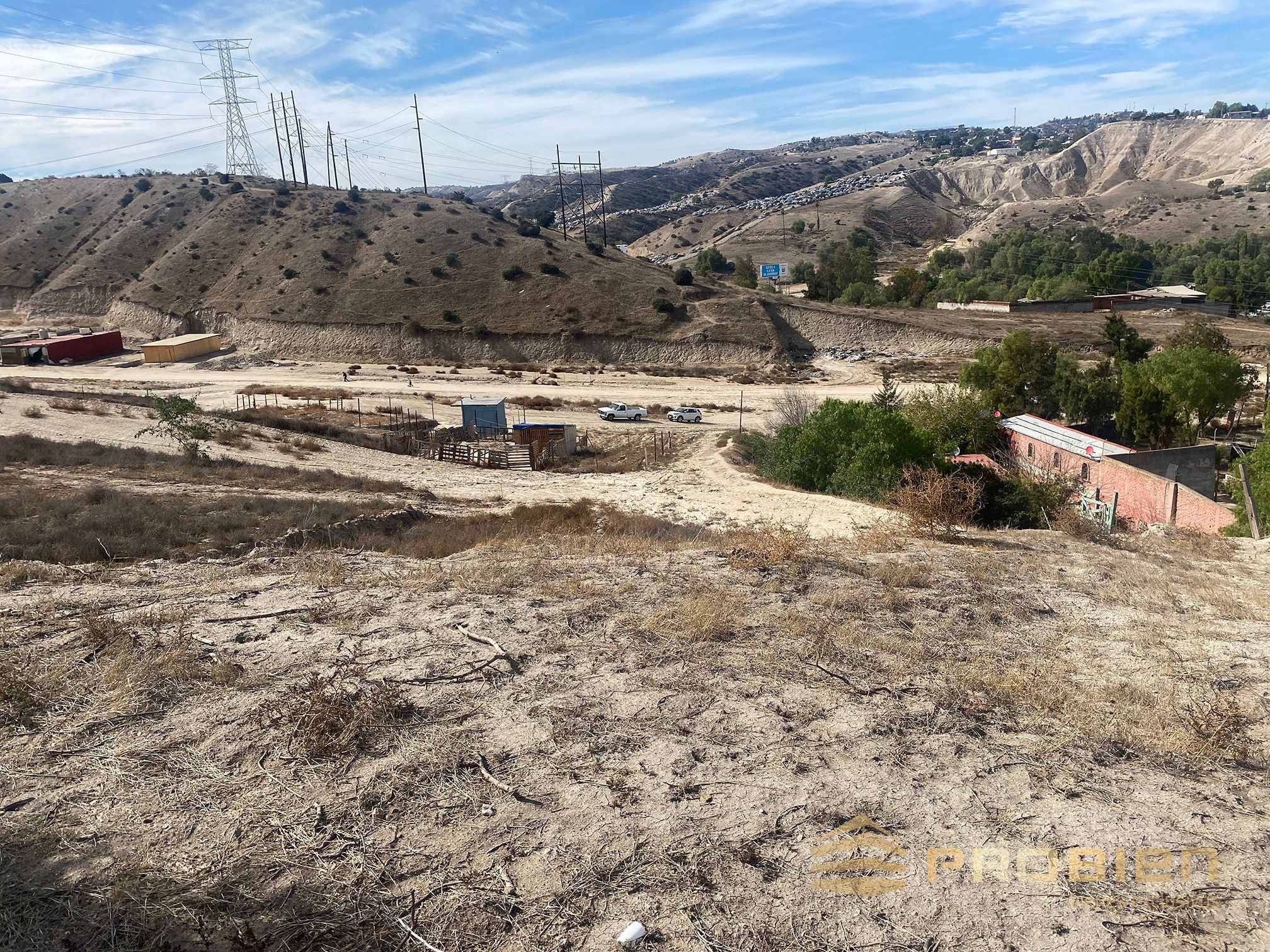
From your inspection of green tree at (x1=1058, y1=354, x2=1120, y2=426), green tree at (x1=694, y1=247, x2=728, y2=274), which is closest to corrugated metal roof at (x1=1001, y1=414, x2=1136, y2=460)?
green tree at (x1=1058, y1=354, x2=1120, y2=426)

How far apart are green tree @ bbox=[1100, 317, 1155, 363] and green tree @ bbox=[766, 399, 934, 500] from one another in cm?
2794

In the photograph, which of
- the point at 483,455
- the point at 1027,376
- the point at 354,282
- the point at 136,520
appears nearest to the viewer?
the point at 136,520

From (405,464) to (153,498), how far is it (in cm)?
1522

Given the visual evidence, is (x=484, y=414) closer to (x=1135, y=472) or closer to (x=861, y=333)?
(x=1135, y=472)

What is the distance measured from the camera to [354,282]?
291ft

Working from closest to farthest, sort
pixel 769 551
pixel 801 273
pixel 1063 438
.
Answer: pixel 769 551 → pixel 1063 438 → pixel 801 273

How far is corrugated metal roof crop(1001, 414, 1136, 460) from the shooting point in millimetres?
27844

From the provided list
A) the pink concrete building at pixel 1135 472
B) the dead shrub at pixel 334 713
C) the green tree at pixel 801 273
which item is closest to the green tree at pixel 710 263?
the green tree at pixel 801 273

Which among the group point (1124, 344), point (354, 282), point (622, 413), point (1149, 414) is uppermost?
point (354, 282)

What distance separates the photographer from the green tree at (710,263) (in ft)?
383

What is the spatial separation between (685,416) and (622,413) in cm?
398

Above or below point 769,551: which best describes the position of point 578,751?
above

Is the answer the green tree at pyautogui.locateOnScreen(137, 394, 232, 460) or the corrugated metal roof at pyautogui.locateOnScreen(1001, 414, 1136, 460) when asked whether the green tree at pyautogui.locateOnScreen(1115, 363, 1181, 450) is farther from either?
the green tree at pyautogui.locateOnScreen(137, 394, 232, 460)

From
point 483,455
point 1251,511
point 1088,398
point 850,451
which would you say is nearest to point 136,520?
point 850,451
